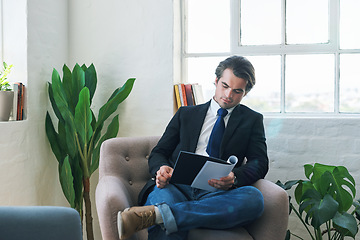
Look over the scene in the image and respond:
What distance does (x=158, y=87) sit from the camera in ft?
9.74

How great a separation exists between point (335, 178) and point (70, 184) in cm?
165

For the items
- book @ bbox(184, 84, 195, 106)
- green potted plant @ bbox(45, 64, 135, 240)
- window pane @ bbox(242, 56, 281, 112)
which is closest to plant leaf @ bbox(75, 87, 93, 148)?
green potted plant @ bbox(45, 64, 135, 240)

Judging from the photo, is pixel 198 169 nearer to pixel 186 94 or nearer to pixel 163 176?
pixel 163 176

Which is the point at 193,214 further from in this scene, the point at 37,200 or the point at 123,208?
the point at 37,200

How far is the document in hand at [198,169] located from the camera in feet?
6.25

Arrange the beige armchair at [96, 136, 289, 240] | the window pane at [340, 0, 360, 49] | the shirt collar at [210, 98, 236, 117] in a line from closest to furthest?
the beige armchair at [96, 136, 289, 240]
the shirt collar at [210, 98, 236, 117]
the window pane at [340, 0, 360, 49]

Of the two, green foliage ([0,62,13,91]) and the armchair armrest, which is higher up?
green foliage ([0,62,13,91])

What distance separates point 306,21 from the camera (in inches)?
118

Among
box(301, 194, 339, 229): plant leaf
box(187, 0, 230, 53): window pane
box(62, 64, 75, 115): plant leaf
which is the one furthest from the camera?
box(187, 0, 230, 53): window pane

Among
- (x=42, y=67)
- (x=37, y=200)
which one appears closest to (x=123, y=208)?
(x=37, y=200)

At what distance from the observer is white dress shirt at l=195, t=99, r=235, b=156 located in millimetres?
2334

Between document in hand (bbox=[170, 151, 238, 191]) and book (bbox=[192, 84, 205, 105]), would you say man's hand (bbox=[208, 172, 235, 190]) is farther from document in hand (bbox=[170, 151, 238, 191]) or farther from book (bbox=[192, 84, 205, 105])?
book (bbox=[192, 84, 205, 105])

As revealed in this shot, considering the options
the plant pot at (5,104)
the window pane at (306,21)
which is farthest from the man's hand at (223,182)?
the window pane at (306,21)

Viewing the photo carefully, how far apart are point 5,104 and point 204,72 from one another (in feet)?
4.88
